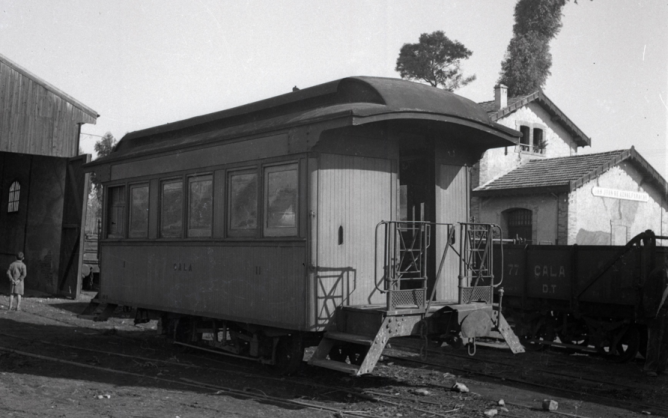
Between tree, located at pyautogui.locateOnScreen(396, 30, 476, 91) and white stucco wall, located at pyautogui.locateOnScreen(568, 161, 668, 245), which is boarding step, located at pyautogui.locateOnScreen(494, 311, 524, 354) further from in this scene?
tree, located at pyautogui.locateOnScreen(396, 30, 476, 91)

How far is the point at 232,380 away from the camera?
8828 millimetres

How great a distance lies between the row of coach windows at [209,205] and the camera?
27.5 ft

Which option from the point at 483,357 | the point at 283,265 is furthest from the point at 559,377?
the point at 283,265

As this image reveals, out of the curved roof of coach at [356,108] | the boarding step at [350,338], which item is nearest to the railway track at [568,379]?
the boarding step at [350,338]

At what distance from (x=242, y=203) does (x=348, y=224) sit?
1.61m

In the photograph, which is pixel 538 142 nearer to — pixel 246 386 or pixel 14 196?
pixel 14 196

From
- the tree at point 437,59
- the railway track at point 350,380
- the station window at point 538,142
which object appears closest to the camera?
the railway track at point 350,380

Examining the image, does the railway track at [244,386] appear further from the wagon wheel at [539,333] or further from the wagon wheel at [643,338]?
the wagon wheel at [539,333]

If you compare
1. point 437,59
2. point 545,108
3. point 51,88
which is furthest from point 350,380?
point 437,59

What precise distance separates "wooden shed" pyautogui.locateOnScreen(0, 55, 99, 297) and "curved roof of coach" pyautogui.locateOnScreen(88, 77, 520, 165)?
1216cm

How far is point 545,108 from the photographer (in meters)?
29.8

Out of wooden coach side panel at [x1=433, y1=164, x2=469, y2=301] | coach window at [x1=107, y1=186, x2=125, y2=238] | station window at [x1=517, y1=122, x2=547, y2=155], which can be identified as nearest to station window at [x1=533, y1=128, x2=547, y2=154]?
station window at [x1=517, y1=122, x2=547, y2=155]

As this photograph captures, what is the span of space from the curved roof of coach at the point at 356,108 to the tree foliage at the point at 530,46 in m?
29.2

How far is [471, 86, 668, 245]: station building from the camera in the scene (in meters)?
22.8
